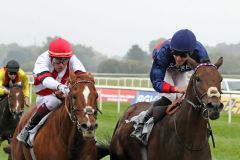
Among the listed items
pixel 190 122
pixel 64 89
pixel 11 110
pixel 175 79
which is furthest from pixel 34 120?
pixel 11 110

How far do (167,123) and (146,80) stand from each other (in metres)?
23.9

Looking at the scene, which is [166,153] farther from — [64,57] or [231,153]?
[231,153]

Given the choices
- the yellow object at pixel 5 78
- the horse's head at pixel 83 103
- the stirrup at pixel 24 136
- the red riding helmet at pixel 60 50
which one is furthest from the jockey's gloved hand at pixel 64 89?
the yellow object at pixel 5 78

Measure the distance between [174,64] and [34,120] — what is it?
5.85 ft

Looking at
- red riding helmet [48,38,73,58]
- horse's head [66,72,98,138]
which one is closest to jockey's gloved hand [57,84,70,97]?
horse's head [66,72,98,138]

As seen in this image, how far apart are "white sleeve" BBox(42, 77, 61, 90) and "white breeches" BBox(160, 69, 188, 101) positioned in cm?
131

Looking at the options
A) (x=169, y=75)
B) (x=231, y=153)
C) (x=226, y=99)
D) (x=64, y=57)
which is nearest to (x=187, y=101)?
(x=169, y=75)

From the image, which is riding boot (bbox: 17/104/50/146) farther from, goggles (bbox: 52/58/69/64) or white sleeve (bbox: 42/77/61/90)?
goggles (bbox: 52/58/69/64)

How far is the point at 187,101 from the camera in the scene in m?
6.05

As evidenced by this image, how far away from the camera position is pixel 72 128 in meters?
6.27

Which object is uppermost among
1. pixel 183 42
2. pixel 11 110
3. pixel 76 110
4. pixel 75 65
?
pixel 183 42

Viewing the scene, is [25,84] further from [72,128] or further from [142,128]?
[72,128]

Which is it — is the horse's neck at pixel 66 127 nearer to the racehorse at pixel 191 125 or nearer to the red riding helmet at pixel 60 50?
the red riding helmet at pixel 60 50

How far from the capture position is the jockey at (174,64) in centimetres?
630
